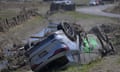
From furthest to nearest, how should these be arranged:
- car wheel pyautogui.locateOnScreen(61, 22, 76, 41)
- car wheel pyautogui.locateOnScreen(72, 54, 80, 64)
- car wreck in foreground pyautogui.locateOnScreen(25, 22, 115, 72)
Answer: car wheel pyautogui.locateOnScreen(61, 22, 76, 41) < car wheel pyautogui.locateOnScreen(72, 54, 80, 64) < car wreck in foreground pyautogui.locateOnScreen(25, 22, 115, 72)

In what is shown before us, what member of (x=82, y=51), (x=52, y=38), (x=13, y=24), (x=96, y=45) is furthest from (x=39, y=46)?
(x=13, y=24)

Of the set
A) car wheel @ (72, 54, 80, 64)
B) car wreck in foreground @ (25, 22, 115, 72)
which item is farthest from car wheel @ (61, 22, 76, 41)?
car wheel @ (72, 54, 80, 64)

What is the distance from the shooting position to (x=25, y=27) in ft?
151

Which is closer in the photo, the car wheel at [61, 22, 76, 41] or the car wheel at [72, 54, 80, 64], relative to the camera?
the car wheel at [72, 54, 80, 64]

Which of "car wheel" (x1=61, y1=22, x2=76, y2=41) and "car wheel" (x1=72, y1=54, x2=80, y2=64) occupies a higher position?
"car wheel" (x1=61, y1=22, x2=76, y2=41)

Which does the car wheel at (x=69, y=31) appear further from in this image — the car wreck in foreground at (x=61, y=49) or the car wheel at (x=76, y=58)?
the car wheel at (x=76, y=58)

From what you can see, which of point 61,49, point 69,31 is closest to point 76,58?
point 61,49

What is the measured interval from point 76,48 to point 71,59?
0.42m

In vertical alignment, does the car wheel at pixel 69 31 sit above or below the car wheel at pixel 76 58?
above

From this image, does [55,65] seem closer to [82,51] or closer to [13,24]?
[82,51]

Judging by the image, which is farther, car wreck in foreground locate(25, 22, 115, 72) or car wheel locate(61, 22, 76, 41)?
car wheel locate(61, 22, 76, 41)

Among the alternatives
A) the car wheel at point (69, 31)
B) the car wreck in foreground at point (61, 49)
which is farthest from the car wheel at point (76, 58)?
the car wheel at point (69, 31)

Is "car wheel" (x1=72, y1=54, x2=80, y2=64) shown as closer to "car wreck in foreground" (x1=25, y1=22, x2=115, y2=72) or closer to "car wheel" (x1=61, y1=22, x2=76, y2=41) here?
"car wreck in foreground" (x1=25, y1=22, x2=115, y2=72)

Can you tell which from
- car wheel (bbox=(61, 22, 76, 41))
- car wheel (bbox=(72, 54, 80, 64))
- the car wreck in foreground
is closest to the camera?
the car wreck in foreground
